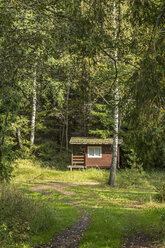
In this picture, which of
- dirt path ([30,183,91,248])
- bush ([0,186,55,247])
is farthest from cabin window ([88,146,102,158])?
bush ([0,186,55,247])

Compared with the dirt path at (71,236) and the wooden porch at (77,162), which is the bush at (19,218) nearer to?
the dirt path at (71,236)

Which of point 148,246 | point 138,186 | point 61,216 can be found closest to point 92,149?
point 138,186

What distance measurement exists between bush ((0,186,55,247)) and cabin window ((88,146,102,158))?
17428mm

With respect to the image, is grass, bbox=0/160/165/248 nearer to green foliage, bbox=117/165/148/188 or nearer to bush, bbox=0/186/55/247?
bush, bbox=0/186/55/247

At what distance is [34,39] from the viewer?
4.92 meters

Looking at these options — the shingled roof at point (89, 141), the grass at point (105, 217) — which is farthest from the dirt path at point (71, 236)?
the shingled roof at point (89, 141)

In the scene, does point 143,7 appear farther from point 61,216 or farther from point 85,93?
point 61,216

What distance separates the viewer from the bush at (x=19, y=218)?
233 inches

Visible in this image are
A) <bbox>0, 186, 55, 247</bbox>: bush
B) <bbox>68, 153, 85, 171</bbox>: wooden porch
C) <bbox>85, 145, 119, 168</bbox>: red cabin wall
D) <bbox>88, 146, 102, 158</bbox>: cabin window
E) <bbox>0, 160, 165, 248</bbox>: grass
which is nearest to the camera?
<bbox>0, 186, 55, 247</bbox>: bush

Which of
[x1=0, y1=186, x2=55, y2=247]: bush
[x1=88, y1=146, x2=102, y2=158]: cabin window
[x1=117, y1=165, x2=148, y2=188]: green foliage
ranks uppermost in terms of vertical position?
[x1=88, y1=146, x2=102, y2=158]: cabin window

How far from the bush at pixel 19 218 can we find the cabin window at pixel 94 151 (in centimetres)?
1743

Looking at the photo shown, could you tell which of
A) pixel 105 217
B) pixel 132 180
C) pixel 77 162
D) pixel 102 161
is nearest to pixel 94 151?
pixel 102 161

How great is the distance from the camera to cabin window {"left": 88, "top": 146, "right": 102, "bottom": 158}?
2492cm

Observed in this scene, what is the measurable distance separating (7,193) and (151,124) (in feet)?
15.7
